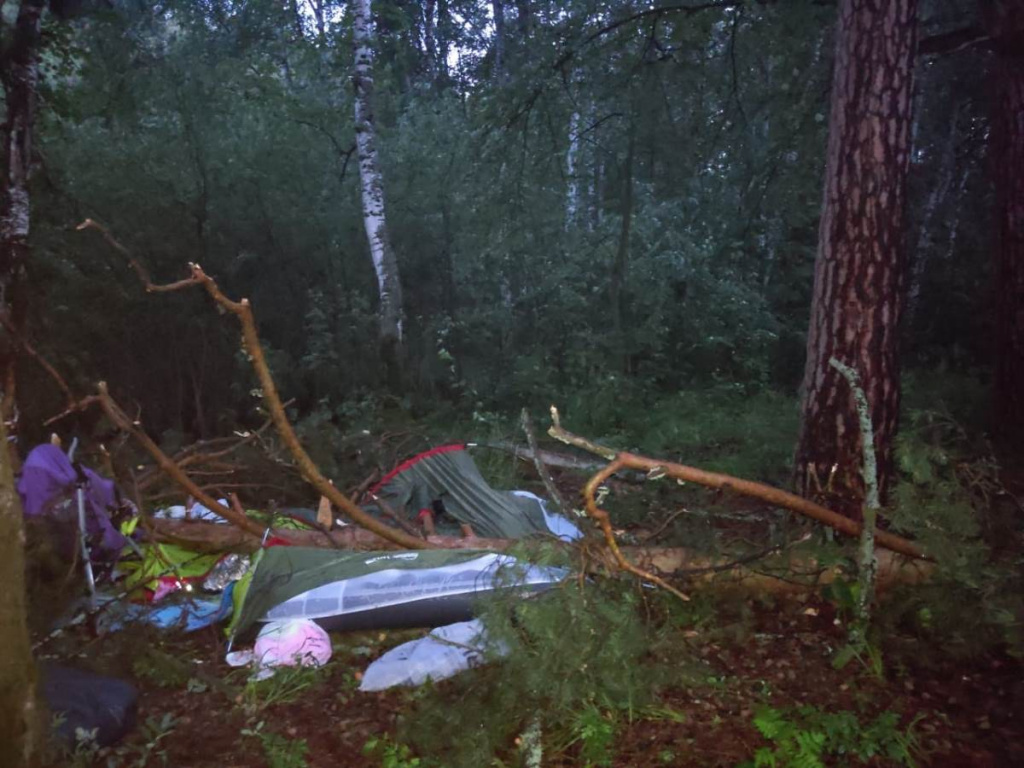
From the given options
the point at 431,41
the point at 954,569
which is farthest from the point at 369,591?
→ the point at 431,41

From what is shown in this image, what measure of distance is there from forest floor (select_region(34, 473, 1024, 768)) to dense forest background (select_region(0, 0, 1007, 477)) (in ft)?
9.43

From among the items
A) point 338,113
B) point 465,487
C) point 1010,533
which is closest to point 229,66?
point 338,113

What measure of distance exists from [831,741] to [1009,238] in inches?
170

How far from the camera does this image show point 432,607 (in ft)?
12.6

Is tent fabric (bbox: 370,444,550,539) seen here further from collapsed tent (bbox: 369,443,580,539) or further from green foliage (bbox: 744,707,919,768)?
green foliage (bbox: 744,707,919,768)

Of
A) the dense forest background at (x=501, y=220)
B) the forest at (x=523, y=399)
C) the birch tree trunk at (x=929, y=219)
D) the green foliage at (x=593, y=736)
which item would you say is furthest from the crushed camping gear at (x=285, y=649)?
the birch tree trunk at (x=929, y=219)

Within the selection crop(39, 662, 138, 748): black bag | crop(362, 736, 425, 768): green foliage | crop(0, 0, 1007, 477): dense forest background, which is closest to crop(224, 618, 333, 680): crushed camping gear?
crop(39, 662, 138, 748): black bag

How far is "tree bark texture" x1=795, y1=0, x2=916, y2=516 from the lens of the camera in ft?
13.5

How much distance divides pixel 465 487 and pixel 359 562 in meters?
1.48

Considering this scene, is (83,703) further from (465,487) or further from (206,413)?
(206,413)

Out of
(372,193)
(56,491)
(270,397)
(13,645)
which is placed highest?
(372,193)

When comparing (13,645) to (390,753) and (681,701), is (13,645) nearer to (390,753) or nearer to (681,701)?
(390,753)

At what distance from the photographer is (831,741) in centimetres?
279

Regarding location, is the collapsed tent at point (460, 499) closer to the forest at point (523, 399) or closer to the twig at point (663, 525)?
the forest at point (523, 399)
